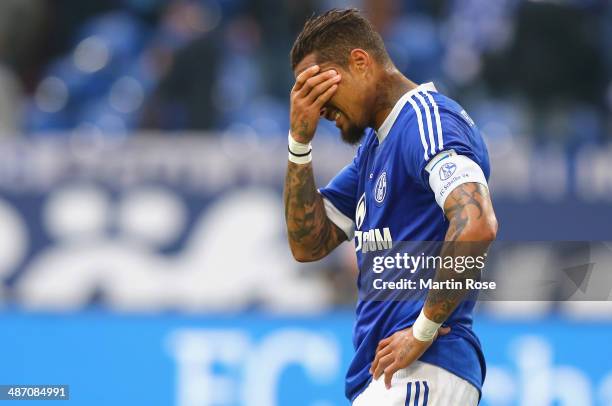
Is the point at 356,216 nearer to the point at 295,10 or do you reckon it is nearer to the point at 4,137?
the point at 4,137

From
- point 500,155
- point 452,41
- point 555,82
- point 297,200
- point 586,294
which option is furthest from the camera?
point 452,41

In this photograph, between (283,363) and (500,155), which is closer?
(283,363)

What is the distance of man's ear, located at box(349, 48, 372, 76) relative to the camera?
437 cm

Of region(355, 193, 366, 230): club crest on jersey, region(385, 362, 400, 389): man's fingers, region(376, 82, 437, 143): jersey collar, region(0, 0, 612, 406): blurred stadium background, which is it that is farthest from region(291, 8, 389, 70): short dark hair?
region(0, 0, 612, 406): blurred stadium background

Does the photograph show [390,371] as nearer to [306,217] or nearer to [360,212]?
[360,212]

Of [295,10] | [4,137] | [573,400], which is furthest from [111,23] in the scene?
[573,400]

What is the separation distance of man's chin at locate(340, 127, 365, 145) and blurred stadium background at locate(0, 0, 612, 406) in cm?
280

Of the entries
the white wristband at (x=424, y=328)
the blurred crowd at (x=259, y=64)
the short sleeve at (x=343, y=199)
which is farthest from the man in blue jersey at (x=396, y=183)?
the blurred crowd at (x=259, y=64)

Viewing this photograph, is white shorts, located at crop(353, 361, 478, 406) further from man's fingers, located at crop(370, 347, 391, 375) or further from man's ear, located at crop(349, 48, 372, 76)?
man's ear, located at crop(349, 48, 372, 76)

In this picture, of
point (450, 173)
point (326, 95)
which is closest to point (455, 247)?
point (450, 173)

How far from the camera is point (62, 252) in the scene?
29.1 feet

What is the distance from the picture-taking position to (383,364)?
165 inches

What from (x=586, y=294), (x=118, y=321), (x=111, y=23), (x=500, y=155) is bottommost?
(x=586, y=294)

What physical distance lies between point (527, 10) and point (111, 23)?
14.1 feet
